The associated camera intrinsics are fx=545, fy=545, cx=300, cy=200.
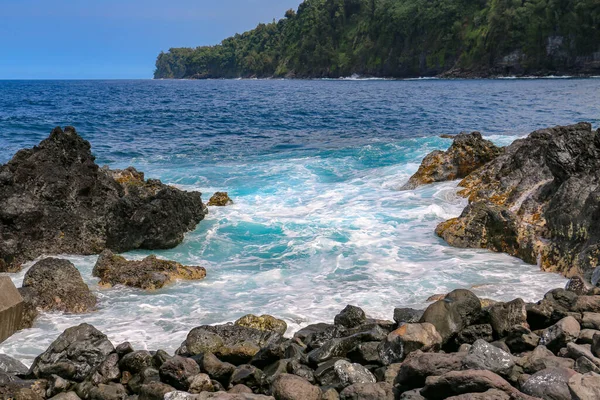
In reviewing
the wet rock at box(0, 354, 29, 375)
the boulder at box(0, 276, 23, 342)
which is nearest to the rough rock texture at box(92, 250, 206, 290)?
the boulder at box(0, 276, 23, 342)

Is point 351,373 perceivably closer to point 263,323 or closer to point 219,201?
point 263,323

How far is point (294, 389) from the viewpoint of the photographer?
5465 mm

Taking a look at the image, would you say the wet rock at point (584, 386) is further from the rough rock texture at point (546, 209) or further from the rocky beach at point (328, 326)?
the rough rock texture at point (546, 209)

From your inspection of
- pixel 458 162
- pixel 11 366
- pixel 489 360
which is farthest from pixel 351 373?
pixel 458 162

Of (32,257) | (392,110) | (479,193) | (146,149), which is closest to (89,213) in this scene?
(32,257)

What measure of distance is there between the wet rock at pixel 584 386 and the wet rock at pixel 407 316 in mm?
2781

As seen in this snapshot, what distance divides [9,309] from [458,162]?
46.7 feet

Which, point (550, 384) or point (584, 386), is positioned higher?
point (584, 386)

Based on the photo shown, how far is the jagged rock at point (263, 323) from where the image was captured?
7884 millimetres

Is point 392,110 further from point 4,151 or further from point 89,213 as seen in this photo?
point 89,213

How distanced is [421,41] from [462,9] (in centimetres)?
1369

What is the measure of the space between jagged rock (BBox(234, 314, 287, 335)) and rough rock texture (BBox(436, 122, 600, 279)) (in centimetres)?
483

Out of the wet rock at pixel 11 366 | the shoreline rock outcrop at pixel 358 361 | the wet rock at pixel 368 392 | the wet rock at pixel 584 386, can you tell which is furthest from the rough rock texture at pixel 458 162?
the wet rock at pixel 584 386

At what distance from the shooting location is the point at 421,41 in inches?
6191
